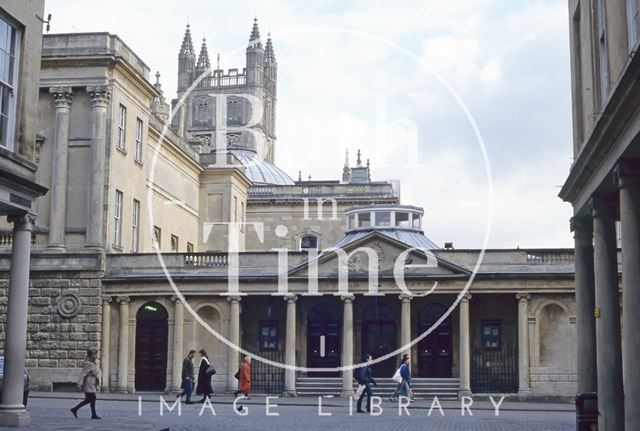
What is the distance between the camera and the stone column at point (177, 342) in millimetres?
40219

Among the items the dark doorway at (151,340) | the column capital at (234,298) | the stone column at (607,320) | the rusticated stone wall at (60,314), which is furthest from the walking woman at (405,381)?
the stone column at (607,320)

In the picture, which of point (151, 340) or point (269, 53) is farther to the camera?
point (269, 53)

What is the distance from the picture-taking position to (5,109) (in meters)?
19.5

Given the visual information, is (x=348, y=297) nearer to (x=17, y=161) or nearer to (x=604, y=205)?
(x=604, y=205)

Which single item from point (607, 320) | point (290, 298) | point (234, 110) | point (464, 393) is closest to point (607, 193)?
point (607, 320)

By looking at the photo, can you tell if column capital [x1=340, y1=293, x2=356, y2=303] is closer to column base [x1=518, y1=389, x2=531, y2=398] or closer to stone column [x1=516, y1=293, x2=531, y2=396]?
stone column [x1=516, y1=293, x2=531, y2=396]

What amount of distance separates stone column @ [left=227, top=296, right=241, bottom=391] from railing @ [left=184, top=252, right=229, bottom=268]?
5.39 feet

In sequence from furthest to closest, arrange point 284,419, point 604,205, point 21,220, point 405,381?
point 405,381, point 284,419, point 21,220, point 604,205

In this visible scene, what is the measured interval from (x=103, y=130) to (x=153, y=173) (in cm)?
770

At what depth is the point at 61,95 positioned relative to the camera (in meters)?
40.7

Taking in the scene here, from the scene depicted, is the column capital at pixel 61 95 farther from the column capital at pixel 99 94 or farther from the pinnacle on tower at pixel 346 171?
the pinnacle on tower at pixel 346 171

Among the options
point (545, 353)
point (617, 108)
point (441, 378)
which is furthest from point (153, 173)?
point (617, 108)

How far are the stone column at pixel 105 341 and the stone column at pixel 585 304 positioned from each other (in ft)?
77.4

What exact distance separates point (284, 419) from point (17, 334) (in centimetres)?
852
